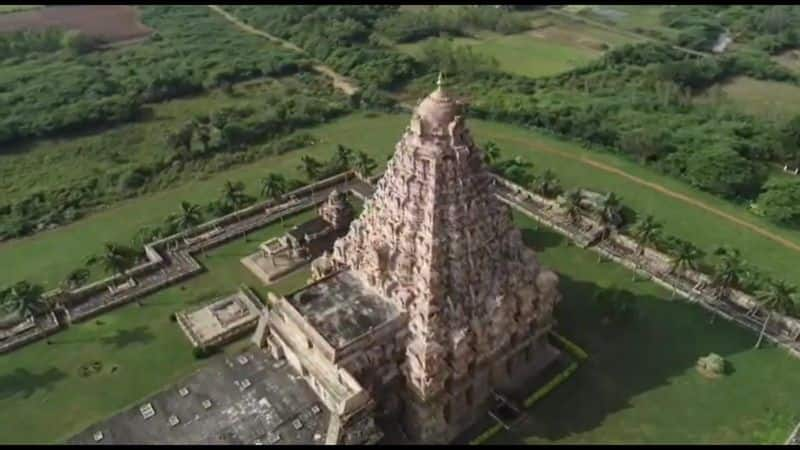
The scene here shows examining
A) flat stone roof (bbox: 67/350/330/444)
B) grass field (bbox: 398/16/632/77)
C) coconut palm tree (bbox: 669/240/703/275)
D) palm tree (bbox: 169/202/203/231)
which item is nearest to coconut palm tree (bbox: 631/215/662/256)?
coconut palm tree (bbox: 669/240/703/275)

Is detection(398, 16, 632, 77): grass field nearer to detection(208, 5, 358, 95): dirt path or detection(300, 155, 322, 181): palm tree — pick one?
detection(208, 5, 358, 95): dirt path

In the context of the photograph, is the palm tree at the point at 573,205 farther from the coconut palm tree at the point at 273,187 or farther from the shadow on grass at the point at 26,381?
the shadow on grass at the point at 26,381

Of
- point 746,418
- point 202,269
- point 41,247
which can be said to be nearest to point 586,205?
point 746,418

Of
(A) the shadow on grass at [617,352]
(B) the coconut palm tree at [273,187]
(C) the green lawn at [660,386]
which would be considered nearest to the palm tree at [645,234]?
(C) the green lawn at [660,386]

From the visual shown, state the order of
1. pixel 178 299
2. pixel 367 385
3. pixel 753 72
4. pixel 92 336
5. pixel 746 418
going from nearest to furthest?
pixel 367 385
pixel 746 418
pixel 92 336
pixel 178 299
pixel 753 72

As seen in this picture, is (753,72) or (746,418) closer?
(746,418)

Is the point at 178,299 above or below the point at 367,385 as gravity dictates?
below

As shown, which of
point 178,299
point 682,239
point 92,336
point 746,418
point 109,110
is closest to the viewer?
point 746,418

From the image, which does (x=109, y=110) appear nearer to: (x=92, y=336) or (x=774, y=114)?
(x=92, y=336)
